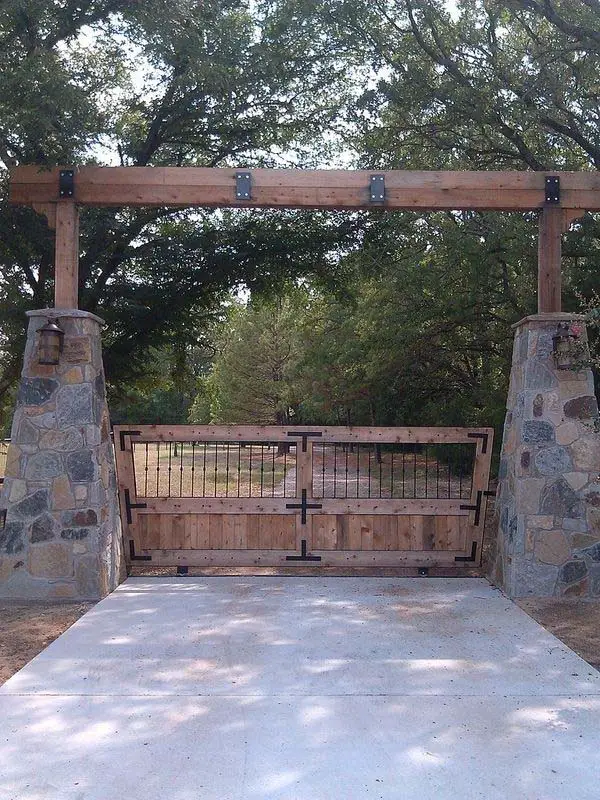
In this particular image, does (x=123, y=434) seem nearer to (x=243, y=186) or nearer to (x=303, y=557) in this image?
(x=303, y=557)

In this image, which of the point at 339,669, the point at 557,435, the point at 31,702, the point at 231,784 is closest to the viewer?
the point at 231,784

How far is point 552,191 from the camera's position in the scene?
6031 millimetres

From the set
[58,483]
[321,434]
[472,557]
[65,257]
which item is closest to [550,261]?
[321,434]

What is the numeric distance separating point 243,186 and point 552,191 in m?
2.58

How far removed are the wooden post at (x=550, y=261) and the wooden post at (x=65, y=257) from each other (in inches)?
153

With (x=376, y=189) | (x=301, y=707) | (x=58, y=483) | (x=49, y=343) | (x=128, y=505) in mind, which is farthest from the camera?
(x=128, y=505)

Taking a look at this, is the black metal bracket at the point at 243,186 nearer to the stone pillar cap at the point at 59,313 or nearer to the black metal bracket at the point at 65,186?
the black metal bracket at the point at 65,186

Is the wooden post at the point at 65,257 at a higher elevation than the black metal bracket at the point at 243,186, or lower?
lower

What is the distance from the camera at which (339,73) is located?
320 inches

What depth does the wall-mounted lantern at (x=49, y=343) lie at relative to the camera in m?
5.61

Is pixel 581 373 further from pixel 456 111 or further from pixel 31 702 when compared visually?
pixel 31 702

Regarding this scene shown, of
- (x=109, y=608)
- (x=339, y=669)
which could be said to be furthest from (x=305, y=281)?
(x=339, y=669)

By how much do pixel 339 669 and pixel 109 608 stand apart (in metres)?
2.08

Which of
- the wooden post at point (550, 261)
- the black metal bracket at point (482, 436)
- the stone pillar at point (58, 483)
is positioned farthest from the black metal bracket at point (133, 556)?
the wooden post at point (550, 261)
